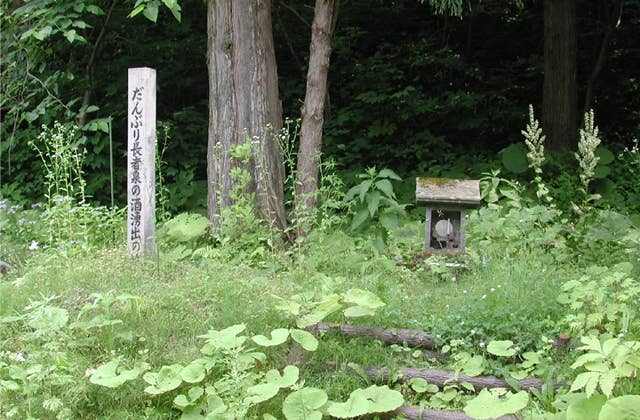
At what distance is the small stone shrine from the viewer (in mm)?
5336

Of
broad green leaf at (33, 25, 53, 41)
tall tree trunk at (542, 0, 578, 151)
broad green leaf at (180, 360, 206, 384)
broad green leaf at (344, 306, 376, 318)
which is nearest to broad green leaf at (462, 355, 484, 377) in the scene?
broad green leaf at (344, 306, 376, 318)

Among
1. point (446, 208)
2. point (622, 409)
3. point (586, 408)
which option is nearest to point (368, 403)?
point (586, 408)

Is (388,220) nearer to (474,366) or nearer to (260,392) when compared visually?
(474,366)

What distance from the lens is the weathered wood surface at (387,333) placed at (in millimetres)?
4026

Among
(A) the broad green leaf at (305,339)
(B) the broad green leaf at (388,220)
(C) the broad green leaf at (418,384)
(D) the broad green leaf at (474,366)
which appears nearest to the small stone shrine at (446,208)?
(B) the broad green leaf at (388,220)

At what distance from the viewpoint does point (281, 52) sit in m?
11.4

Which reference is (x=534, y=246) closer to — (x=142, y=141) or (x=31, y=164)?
(x=142, y=141)

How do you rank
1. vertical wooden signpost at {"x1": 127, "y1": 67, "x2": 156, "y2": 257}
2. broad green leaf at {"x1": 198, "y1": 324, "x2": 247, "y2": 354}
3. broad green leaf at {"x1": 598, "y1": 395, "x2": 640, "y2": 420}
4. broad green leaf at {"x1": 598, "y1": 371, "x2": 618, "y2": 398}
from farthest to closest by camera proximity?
vertical wooden signpost at {"x1": 127, "y1": 67, "x2": 156, "y2": 257} < broad green leaf at {"x1": 198, "y1": 324, "x2": 247, "y2": 354} < broad green leaf at {"x1": 598, "y1": 371, "x2": 618, "y2": 398} < broad green leaf at {"x1": 598, "y1": 395, "x2": 640, "y2": 420}

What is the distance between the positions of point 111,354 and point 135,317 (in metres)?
0.37

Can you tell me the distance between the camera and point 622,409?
2.77m

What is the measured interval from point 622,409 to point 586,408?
213 millimetres

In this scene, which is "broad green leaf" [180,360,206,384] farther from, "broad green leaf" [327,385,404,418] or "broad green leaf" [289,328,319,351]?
"broad green leaf" [327,385,404,418]

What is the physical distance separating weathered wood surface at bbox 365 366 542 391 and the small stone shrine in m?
1.78

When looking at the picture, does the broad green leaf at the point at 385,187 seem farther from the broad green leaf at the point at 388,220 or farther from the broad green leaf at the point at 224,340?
the broad green leaf at the point at 224,340
